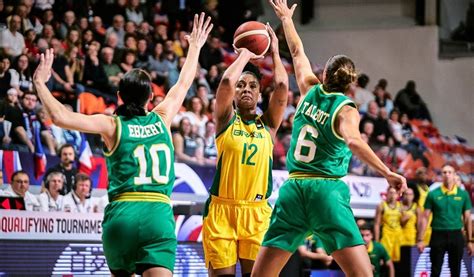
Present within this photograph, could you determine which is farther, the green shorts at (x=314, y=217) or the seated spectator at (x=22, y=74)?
the seated spectator at (x=22, y=74)

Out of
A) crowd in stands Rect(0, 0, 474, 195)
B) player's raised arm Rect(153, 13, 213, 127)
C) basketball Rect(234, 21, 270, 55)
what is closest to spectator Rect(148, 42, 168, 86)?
crowd in stands Rect(0, 0, 474, 195)

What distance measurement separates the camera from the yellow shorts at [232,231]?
7684mm

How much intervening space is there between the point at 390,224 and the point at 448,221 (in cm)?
128

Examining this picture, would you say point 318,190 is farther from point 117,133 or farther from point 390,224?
point 390,224

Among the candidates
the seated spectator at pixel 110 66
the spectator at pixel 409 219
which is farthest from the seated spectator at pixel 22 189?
the spectator at pixel 409 219

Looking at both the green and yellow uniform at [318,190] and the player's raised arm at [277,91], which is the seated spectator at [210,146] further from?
the green and yellow uniform at [318,190]

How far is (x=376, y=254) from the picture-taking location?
1459cm

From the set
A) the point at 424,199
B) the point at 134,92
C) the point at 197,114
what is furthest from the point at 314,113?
the point at 424,199

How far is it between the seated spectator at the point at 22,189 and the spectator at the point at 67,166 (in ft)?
1.35

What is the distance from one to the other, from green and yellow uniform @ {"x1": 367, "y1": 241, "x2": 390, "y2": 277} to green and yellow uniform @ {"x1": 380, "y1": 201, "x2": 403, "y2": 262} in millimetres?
862

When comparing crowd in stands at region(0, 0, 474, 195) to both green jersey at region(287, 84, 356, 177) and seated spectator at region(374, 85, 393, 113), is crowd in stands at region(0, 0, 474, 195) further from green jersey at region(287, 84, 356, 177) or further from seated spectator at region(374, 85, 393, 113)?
green jersey at region(287, 84, 356, 177)

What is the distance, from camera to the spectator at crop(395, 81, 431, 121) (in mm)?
20375

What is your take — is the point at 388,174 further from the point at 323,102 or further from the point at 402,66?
the point at 402,66

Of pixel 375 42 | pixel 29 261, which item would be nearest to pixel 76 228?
pixel 29 261
